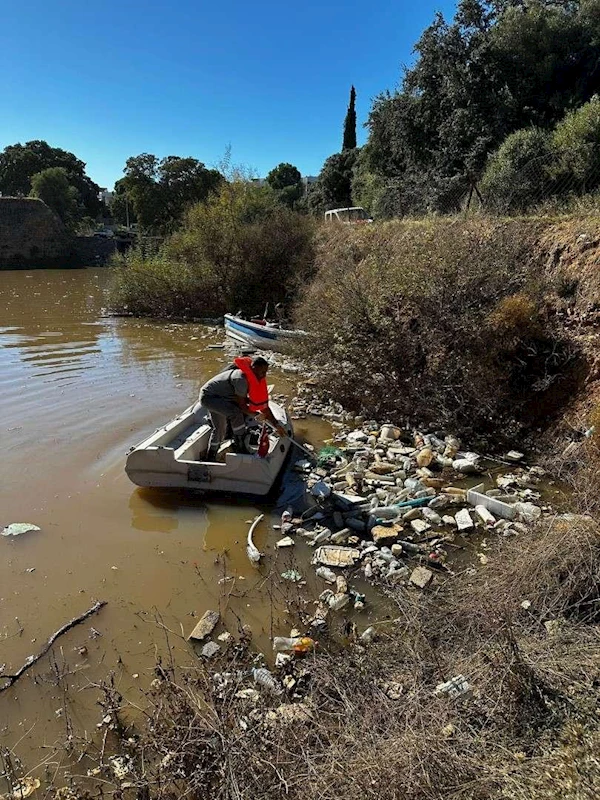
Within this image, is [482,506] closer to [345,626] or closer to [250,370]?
[345,626]

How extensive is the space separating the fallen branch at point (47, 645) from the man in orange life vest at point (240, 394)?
236 cm

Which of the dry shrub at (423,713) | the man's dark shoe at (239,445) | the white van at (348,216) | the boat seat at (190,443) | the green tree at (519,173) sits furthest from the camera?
the white van at (348,216)

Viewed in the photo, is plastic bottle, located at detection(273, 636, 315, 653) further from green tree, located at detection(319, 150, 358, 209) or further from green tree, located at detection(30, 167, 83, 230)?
green tree, located at detection(30, 167, 83, 230)

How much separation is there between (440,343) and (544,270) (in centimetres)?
213

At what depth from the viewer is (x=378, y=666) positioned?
3.41 m

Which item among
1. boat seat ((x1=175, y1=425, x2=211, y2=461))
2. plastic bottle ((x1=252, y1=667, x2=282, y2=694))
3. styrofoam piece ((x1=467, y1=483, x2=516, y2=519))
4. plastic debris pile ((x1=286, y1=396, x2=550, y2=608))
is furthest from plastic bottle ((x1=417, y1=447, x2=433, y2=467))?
plastic bottle ((x1=252, y1=667, x2=282, y2=694))

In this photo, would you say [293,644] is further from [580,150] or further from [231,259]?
[231,259]

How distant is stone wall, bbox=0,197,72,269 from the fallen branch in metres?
46.7

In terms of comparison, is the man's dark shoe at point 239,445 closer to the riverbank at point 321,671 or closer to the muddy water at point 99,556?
the muddy water at point 99,556

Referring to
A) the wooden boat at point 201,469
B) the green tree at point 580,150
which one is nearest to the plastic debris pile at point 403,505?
the wooden boat at point 201,469

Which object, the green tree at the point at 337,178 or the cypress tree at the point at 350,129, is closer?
the green tree at the point at 337,178

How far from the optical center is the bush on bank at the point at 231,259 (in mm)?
16438

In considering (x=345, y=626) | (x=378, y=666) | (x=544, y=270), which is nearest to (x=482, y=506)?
(x=345, y=626)

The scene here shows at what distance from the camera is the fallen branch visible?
3715 millimetres
